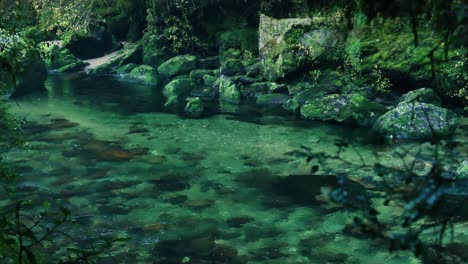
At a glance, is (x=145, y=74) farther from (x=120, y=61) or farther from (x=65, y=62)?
(x=65, y=62)

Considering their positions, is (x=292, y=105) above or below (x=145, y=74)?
below

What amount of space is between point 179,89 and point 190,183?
9301 millimetres

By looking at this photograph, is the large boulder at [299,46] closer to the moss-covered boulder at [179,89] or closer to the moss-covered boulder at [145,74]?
the moss-covered boulder at [179,89]

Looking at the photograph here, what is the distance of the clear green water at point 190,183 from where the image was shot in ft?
25.5

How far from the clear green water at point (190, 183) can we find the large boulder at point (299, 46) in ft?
9.42

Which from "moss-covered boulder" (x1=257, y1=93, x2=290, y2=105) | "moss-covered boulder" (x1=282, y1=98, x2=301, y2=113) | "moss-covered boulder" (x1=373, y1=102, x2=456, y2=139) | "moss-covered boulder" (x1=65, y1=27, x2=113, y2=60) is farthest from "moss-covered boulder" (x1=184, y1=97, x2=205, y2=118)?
"moss-covered boulder" (x1=65, y1=27, x2=113, y2=60)

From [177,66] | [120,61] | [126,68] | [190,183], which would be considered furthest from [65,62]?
[190,183]

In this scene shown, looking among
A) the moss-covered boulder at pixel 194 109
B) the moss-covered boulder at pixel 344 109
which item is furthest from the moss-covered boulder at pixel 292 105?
the moss-covered boulder at pixel 194 109

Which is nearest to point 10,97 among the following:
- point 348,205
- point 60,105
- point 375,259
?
point 60,105

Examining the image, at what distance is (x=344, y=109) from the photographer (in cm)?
1480

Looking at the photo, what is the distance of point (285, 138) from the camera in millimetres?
13414

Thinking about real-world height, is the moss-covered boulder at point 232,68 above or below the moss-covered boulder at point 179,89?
above

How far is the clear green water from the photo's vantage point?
7.76 metres

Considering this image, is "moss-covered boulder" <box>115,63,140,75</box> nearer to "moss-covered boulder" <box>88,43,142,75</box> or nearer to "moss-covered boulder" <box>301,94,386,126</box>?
"moss-covered boulder" <box>88,43,142,75</box>
